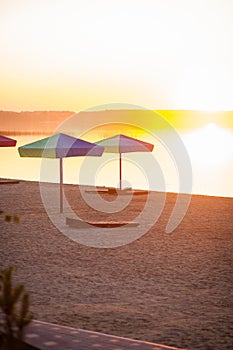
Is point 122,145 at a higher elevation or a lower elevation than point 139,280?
higher

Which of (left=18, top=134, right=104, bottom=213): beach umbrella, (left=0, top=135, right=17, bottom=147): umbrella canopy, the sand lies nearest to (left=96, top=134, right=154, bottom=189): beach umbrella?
(left=0, top=135, right=17, bottom=147): umbrella canopy

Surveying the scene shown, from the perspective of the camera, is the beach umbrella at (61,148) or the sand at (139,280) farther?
the beach umbrella at (61,148)

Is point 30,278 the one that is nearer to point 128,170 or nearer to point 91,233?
point 91,233

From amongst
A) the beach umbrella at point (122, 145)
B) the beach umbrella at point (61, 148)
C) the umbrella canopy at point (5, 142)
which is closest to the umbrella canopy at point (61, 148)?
the beach umbrella at point (61, 148)

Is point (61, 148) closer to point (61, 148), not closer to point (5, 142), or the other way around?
point (61, 148)

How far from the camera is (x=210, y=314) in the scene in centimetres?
729

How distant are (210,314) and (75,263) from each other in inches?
132

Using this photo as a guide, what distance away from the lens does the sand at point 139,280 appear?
22.2 feet

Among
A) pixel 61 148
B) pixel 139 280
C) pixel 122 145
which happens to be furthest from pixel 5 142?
pixel 139 280

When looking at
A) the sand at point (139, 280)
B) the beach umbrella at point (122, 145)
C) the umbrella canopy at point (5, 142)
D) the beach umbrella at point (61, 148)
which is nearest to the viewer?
the sand at point (139, 280)

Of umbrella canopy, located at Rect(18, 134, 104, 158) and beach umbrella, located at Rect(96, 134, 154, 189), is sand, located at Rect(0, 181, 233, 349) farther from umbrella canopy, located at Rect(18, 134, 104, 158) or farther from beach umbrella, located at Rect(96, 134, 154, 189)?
beach umbrella, located at Rect(96, 134, 154, 189)

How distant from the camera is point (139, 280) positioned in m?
9.04

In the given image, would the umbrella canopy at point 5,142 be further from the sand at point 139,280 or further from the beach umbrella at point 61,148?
the sand at point 139,280

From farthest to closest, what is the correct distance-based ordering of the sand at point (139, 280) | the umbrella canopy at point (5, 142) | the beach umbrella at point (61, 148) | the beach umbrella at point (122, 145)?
the umbrella canopy at point (5, 142) < the beach umbrella at point (122, 145) < the beach umbrella at point (61, 148) < the sand at point (139, 280)
